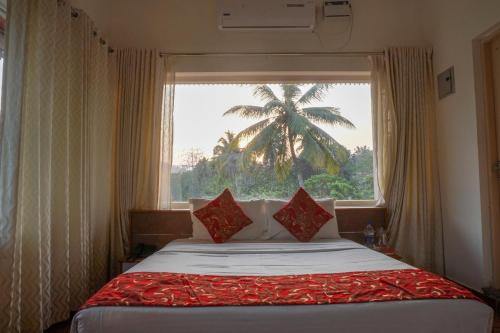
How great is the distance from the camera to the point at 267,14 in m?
3.26

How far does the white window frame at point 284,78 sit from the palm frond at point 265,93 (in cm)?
6

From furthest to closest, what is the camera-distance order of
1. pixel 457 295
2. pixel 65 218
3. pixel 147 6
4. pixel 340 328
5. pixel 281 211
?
pixel 147 6
pixel 281 211
pixel 65 218
pixel 457 295
pixel 340 328

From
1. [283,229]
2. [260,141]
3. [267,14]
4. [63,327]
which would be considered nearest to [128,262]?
[63,327]

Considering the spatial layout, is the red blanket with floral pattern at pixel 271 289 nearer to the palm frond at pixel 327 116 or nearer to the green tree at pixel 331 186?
the green tree at pixel 331 186

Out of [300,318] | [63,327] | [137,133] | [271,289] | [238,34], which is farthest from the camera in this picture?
[238,34]

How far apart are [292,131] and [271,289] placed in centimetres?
225

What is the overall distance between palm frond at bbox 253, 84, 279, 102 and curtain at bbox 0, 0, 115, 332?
1.48 m

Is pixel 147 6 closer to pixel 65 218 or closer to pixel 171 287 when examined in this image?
pixel 65 218

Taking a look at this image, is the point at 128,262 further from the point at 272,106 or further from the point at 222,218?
the point at 272,106

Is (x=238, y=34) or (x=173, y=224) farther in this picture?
(x=238, y=34)

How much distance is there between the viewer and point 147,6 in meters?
3.41

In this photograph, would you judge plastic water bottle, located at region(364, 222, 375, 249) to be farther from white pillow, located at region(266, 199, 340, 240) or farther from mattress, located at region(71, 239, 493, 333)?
mattress, located at region(71, 239, 493, 333)

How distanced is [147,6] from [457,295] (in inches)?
140

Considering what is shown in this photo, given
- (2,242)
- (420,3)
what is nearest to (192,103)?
(2,242)
